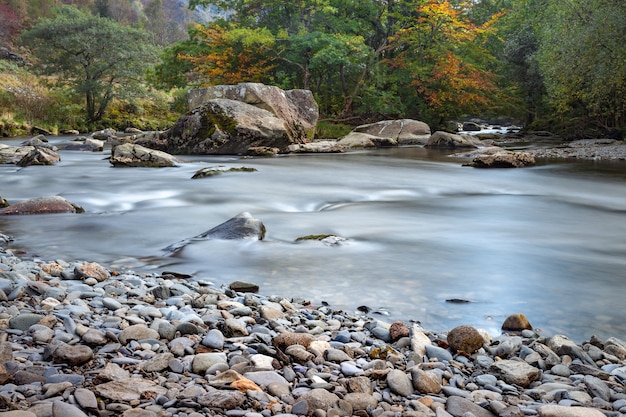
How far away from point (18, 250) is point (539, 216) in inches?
257

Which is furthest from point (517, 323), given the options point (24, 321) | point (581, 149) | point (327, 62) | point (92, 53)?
point (92, 53)

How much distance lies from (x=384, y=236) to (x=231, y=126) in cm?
1154

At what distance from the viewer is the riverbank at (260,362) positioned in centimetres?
216

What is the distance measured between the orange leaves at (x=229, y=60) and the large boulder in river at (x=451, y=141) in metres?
9.04

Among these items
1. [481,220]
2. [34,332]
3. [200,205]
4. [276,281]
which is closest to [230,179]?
[200,205]

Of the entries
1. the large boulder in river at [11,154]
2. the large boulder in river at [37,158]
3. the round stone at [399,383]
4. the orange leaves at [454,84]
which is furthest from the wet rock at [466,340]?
the orange leaves at [454,84]

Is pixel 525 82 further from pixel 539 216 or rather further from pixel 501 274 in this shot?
pixel 501 274

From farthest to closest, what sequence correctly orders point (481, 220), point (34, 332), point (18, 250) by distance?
point (481, 220)
point (18, 250)
point (34, 332)

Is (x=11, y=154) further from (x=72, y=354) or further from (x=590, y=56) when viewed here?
(x=590, y=56)

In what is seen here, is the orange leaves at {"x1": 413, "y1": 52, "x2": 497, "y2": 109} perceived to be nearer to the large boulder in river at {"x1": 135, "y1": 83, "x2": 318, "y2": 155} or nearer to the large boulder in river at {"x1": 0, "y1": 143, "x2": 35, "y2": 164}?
the large boulder in river at {"x1": 135, "y1": 83, "x2": 318, "y2": 155}

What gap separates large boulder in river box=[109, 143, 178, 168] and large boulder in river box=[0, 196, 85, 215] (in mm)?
5892

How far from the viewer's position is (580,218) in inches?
307

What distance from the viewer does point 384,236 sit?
6.25 metres

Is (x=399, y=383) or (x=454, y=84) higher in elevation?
(x=454, y=84)
